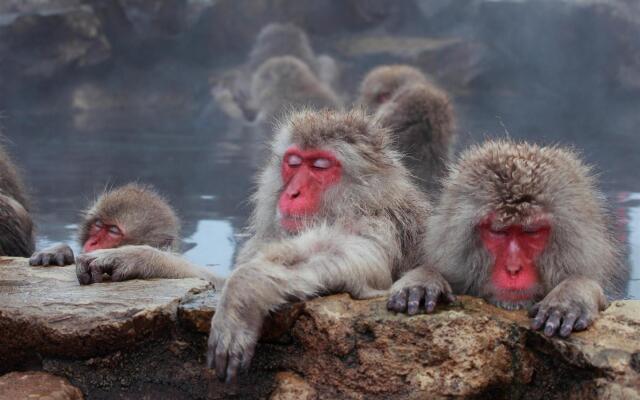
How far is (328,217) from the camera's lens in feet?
13.2

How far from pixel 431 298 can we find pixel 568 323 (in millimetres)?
475

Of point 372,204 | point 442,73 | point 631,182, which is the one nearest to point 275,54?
point 442,73

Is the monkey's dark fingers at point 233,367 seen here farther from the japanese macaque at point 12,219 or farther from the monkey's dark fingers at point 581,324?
the japanese macaque at point 12,219

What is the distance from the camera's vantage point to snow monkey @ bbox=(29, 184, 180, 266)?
17.9ft

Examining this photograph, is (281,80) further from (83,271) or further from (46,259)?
(83,271)

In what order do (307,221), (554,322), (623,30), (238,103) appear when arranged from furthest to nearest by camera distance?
(623,30) → (238,103) → (307,221) → (554,322)

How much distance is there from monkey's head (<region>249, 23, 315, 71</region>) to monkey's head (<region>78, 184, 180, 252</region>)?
9111 millimetres

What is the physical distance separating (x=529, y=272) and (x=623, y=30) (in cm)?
1265

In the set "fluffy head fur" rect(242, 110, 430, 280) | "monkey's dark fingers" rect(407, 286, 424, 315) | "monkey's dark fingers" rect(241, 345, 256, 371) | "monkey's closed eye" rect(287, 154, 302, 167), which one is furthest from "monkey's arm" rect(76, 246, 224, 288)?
"monkey's dark fingers" rect(407, 286, 424, 315)

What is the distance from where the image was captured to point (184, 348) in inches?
139

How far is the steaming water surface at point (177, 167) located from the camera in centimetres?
701

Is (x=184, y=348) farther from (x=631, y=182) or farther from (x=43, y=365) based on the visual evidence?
(x=631, y=182)

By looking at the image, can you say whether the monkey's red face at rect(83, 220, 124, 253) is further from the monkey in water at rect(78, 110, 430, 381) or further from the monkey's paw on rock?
the monkey's paw on rock

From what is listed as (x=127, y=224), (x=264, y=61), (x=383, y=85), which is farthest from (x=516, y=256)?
(x=264, y=61)
